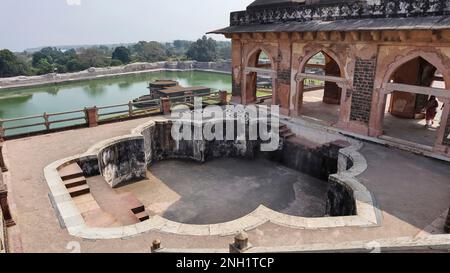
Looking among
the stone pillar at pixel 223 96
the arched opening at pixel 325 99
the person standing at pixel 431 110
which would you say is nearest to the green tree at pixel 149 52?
the stone pillar at pixel 223 96

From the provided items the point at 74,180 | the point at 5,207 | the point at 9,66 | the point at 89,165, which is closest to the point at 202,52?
the point at 9,66

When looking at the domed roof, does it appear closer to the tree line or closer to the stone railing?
the stone railing

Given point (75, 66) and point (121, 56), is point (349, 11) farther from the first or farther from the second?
point (121, 56)

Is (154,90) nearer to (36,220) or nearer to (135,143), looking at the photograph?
(135,143)

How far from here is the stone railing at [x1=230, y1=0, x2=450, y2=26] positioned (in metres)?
9.29

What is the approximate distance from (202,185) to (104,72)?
5718 centimetres

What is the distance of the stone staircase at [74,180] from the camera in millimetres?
7973

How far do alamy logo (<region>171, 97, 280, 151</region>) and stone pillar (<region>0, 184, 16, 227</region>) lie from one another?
24.4 ft

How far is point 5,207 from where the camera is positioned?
6.07 meters

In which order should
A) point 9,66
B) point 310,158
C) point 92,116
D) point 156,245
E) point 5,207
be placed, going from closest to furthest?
point 156,245 < point 5,207 < point 310,158 < point 92,116 < point 9,66

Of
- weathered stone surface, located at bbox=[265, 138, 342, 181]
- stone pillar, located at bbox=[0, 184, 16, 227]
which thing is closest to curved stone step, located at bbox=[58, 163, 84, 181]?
stone pillar, located at bbox=[0, 184, 16, 227]

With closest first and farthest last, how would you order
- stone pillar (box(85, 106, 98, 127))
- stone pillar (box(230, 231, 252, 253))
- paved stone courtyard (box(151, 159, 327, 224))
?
1. stone pillar (box(230, 231, 252, 253))
2. paved stone courtyard (box(151, 159, 327, 224))
3. stone pillar (box(85, 106, 98, 127))

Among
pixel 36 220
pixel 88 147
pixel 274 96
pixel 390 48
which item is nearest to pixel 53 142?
pixel 88 147

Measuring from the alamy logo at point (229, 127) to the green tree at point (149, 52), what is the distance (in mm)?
80617
